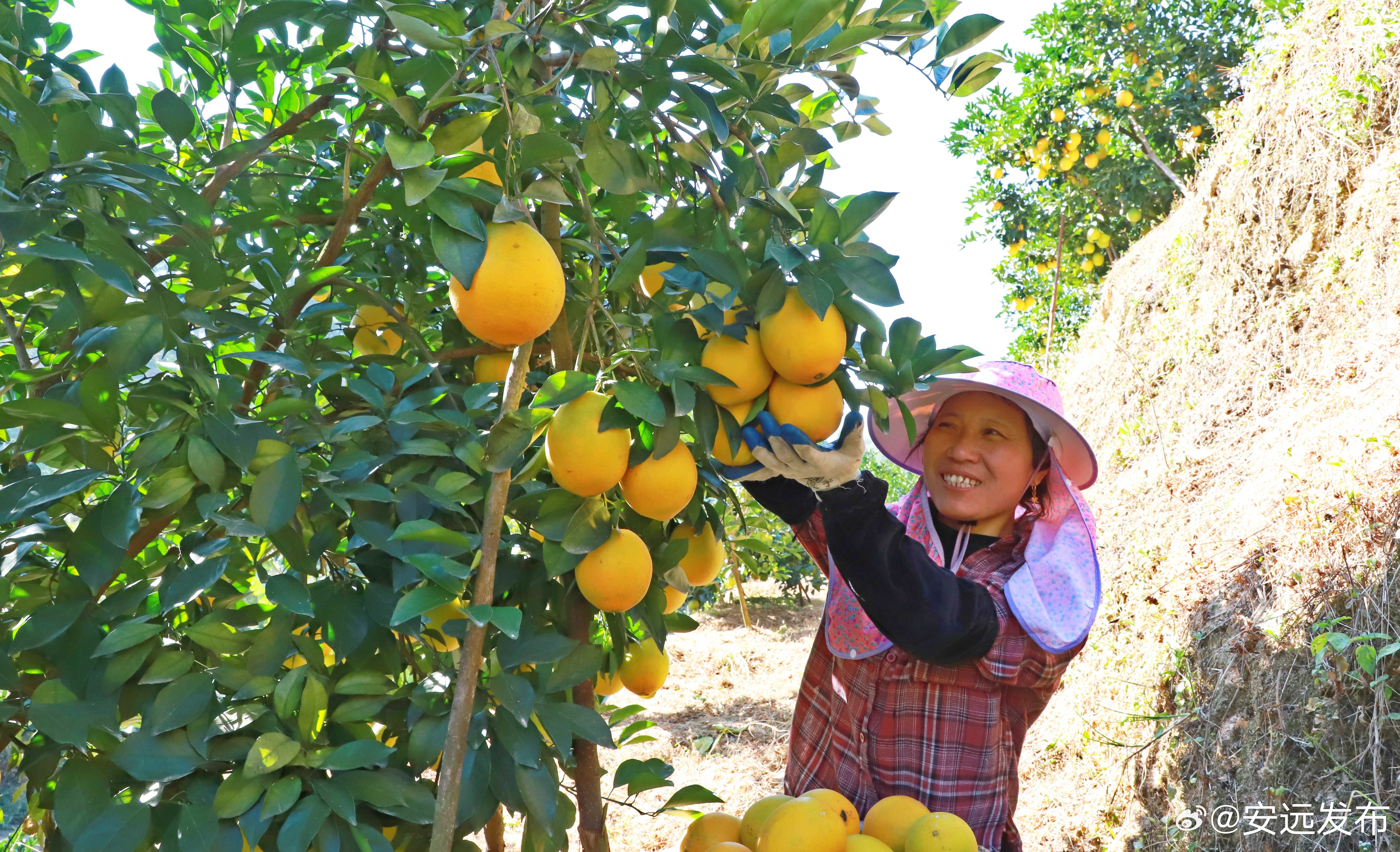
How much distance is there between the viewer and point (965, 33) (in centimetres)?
109

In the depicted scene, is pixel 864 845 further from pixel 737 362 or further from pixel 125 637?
pixel 125 637

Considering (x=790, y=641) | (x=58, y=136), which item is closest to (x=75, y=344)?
(x=58, y=136)

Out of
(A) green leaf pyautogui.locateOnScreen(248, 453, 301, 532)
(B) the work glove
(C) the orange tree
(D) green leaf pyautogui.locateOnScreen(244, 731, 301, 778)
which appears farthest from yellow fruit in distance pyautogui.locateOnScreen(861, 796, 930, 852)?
(A) green leaf pyautogui.locateOnScreen(248, 453, 301, 532)

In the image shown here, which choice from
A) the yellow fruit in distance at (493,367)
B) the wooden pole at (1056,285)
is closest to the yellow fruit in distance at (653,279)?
the yellow fruit in distance at (493,367)

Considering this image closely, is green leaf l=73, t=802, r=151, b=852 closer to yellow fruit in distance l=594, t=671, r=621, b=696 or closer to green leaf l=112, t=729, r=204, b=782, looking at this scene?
green leaf l=112, t=729, r=204, b=782

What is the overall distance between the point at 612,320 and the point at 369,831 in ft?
1.91

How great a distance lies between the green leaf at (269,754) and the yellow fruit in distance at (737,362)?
56 cm

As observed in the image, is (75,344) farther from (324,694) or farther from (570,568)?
(570,568)

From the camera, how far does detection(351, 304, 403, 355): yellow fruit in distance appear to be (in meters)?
1.46

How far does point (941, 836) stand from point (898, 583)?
44 centimetres

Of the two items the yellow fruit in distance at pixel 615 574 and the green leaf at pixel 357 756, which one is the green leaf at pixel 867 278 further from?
the green leaf at pixel 357 756

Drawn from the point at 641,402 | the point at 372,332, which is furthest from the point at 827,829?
the point at 372,332

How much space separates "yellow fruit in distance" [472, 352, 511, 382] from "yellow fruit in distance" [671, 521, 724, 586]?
0.34 m

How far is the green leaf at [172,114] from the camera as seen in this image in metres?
1.14
